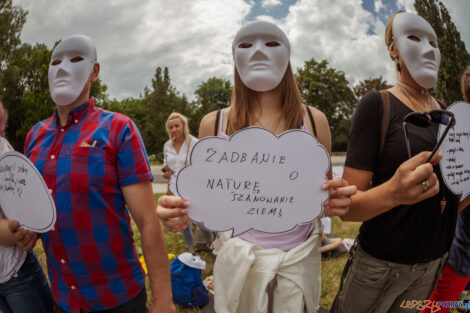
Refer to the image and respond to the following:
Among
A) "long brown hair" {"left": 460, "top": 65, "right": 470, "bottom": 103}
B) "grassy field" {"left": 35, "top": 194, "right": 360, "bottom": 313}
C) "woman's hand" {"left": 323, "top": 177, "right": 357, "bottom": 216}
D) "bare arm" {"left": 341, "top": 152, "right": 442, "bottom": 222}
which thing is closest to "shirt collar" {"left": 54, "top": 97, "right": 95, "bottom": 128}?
"woman's hand" {"left": 323, "top": 177, "right": 357, "bottom": 216}

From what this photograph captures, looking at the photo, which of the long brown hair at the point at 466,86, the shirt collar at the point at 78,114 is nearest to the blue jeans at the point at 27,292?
the shirt collar at the point at 78,114

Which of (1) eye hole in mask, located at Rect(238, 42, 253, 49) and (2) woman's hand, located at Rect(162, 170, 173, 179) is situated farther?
(2) woman's hand, located at Rect(162, 170, 173, 179)

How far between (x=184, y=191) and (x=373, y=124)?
0.87 meters

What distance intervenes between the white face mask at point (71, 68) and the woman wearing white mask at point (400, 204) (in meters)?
1.32

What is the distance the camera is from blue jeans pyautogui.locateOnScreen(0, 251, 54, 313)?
1.42 metres

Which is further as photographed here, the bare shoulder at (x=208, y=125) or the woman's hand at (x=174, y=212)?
the bare shoulder at (x=208, y=125)

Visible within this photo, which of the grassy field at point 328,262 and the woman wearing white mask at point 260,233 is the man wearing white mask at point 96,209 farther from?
the grassy field at point 328,262

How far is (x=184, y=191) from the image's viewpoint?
1.01m

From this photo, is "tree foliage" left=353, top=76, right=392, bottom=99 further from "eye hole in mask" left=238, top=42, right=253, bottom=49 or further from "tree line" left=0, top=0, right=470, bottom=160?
"eye hole in mask" left=238, top=42, right=253, bottom=49

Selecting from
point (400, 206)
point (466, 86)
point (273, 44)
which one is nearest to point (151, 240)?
point (273, 44)

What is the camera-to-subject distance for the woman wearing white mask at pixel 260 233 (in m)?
1.05

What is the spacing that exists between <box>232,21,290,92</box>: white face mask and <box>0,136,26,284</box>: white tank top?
1.41m

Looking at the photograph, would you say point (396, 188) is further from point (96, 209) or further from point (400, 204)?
point (96, 209)

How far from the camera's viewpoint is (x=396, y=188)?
3.35 ft
